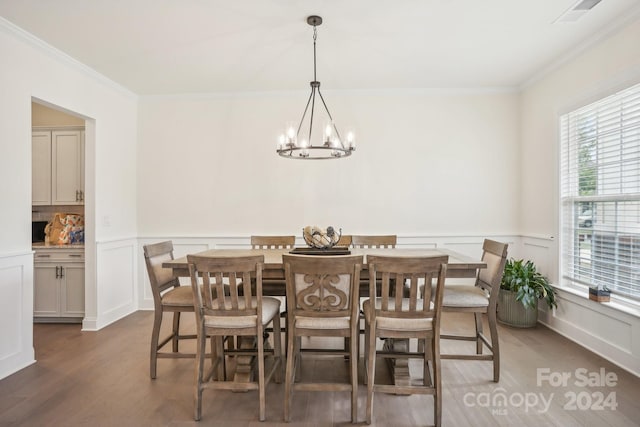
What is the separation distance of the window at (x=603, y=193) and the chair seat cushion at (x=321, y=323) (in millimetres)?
2347

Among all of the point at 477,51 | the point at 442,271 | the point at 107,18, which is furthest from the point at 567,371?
the point at 107,18

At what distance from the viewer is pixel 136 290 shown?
444cm

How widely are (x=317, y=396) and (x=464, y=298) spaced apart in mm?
1242

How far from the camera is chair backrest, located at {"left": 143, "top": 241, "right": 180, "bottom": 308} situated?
8.43 ft

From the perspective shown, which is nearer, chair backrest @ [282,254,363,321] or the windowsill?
chair backrest @ [282,254,363,321]

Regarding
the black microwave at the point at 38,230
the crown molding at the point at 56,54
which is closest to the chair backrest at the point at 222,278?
the crown molding at the point at 56,54

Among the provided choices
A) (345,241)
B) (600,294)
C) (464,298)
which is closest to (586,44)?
(600,294)

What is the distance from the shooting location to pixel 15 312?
2.77 meters

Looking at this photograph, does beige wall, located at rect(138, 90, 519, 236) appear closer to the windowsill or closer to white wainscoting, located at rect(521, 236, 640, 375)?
white wainscoting, located at rect(521, 236, 640, 375)

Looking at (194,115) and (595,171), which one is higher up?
(194,115)

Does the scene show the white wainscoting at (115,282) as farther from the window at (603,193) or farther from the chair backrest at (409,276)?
the window at (603,193)

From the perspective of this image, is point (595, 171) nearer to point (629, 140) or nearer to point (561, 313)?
point (629, 140)

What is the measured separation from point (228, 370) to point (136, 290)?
7.54 ft

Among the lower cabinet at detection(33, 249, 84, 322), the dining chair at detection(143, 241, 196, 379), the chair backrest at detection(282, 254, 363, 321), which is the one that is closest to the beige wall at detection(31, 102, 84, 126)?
the lower cabinet at detection(33, 249, 84, 322)
